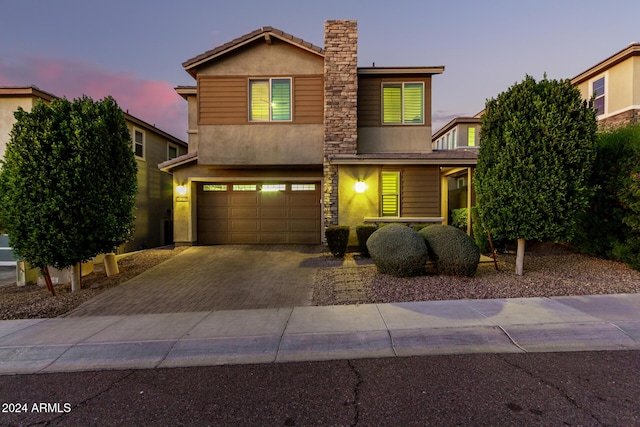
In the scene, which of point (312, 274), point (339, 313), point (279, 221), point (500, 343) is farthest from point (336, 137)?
point (500, 343)

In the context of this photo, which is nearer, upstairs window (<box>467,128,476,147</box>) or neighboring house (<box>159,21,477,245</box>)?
neighboring house (<box>159,21,477,245</box>)

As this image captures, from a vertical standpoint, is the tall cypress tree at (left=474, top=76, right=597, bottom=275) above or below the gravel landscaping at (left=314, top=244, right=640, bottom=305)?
above

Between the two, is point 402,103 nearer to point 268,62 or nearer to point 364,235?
point 268,62

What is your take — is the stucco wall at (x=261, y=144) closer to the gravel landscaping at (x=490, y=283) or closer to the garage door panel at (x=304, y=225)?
the garage door panel at (x=304, y=225)

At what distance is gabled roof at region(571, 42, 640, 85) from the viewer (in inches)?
533

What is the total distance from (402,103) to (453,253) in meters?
7.11

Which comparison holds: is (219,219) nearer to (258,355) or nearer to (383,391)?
(258,355)

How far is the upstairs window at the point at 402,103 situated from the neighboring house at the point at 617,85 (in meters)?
7.67

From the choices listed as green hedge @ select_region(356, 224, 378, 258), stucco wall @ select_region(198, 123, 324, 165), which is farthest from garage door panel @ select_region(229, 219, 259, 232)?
green hedge @ select_region(356, 224, 378, 258)

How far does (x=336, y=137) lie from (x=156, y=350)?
28.5 ft

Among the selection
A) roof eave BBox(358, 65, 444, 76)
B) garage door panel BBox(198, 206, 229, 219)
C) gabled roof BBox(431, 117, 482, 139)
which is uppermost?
gabled roof BBox(431, 117, 482, 139)

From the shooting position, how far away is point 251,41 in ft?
37.1

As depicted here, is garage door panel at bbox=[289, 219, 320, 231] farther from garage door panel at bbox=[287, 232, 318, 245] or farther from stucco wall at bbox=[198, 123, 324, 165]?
stucco wall at bbox=[198, 123, 324, 165]

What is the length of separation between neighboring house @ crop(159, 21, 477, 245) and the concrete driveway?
1.96 metres
